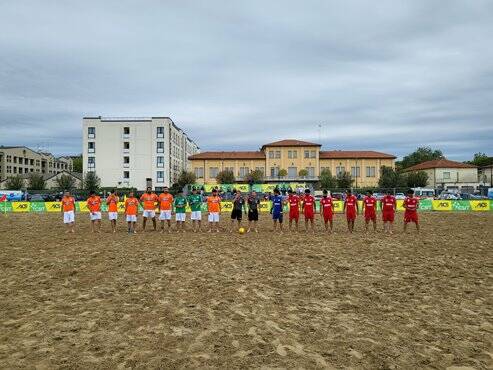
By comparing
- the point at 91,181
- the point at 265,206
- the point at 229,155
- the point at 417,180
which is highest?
the point at 229,155

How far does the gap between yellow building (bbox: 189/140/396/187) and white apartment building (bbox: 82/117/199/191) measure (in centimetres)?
781

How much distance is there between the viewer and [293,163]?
249ft

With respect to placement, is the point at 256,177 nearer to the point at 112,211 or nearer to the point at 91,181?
the point at 91,181

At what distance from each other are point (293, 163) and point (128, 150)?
30.4 m

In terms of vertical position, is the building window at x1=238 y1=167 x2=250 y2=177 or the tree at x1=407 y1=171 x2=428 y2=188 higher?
the building window at x1=238 y1=167 x2=250 y2=177

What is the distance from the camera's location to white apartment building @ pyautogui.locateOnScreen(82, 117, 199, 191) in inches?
2717

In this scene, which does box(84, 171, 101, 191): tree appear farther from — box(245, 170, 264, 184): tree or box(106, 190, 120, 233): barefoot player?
box(106, 190, 120, 233): barefoot player

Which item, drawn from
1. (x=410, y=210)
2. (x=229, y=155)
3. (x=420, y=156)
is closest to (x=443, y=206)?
(x=410, y=210)

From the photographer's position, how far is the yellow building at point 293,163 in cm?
7550

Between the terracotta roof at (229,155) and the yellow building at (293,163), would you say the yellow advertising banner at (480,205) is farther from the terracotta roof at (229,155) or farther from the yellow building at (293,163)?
the terracotta roof at (229,155)

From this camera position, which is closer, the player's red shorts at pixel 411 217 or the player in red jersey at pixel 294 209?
the player's red shorts at pixel 411 217

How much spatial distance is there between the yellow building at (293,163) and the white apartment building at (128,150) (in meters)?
7.81

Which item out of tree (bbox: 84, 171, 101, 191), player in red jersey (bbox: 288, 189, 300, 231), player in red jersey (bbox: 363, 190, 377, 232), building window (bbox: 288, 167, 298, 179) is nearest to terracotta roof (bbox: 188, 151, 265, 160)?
building window (bbox: 288, 167, 298, 179)

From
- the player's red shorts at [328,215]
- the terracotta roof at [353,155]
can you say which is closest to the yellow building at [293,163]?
the terracotta roof at [353,155]
